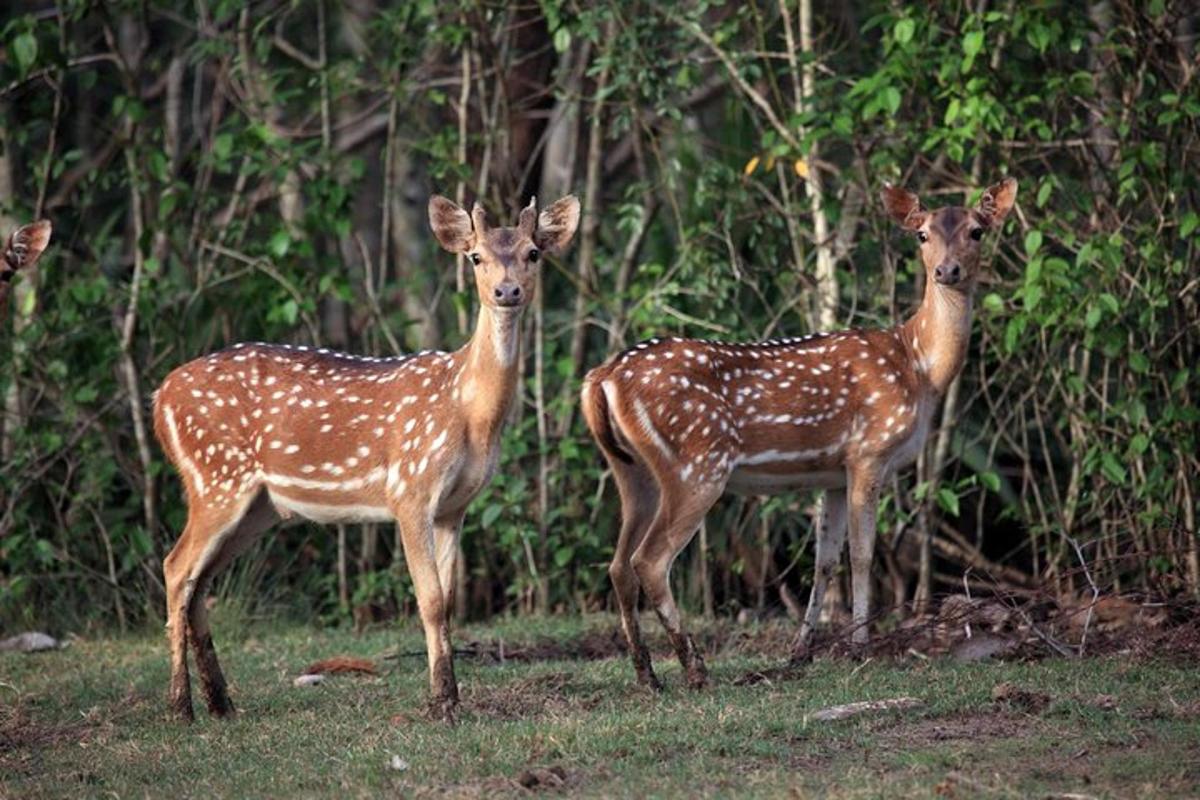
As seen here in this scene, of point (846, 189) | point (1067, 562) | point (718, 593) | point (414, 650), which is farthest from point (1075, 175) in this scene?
point (414, 650)

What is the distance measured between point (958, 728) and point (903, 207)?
136 inches

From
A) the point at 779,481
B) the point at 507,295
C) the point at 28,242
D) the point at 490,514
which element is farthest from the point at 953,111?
the point at 28,242

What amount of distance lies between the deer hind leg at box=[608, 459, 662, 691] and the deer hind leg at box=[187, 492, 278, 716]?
157cm

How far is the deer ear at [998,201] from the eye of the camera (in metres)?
9.66

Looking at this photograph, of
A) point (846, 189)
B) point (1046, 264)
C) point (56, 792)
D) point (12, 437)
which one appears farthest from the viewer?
point (12, 437)

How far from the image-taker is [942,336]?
9.59 m

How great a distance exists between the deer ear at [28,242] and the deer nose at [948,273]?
4113 mm

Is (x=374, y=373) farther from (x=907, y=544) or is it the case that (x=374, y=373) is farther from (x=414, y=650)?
(x=907, y=544)

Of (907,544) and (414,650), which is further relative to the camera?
(907,544)

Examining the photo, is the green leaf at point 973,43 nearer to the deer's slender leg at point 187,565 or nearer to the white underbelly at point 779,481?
the white underbelly at point 779,481

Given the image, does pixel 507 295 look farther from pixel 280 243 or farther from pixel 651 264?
pixel 280 243

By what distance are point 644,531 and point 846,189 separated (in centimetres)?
295

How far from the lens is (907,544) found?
11.9 metres

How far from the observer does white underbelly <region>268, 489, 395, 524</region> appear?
8500mm
